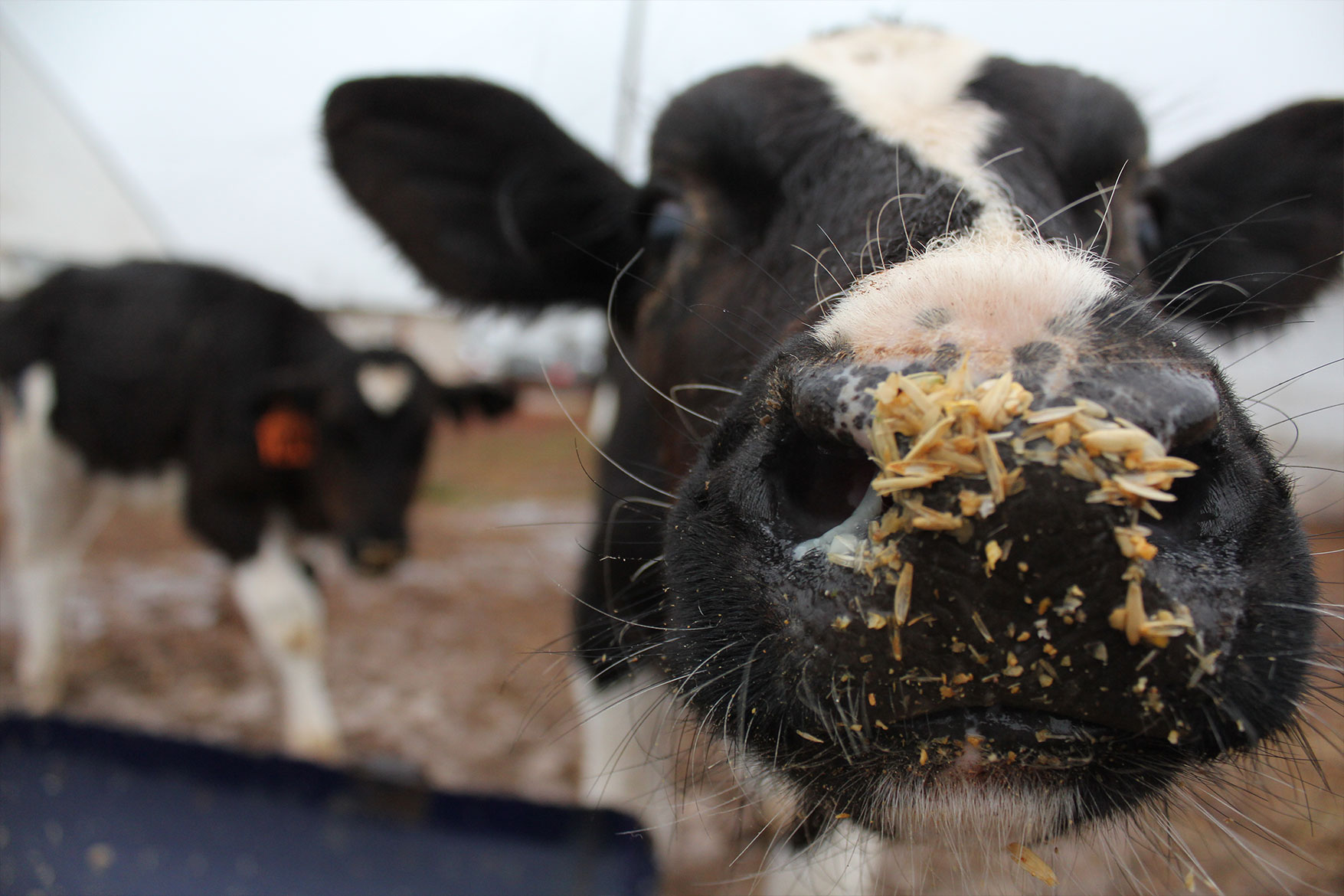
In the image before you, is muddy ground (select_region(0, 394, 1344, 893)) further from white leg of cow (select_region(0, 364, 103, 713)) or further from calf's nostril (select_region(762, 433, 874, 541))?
calf's nostril (select_region(762, 433, 874, 541))

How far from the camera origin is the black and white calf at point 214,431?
485cm

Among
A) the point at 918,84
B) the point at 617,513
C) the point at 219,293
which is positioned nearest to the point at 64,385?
the point at 219,293

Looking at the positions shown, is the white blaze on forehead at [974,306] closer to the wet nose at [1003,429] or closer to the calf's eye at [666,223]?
the wet nose at [1003,429]

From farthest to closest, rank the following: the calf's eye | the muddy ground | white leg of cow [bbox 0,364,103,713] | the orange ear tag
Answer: the orange ear tag → white leg of cow [bbox 0,364,103,713] → the muddy ground → the calf's eye

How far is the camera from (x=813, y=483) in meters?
1.01

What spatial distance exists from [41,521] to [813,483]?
20.4 ft

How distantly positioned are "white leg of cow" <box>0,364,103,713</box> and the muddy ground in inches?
10.7

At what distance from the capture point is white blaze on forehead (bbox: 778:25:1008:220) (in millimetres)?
1560

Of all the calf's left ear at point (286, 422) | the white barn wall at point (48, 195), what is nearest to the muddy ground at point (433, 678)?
the calf's left ear at point (286, 422)

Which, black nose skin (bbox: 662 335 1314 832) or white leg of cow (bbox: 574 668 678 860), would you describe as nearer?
black nose skin (bbox: 662 335 1314 832)

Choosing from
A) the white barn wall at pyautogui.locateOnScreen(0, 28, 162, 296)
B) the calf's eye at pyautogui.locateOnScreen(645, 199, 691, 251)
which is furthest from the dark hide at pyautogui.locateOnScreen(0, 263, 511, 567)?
the white barn wall at pyautogui.locateOnScreen(0, 28, 162, 296)

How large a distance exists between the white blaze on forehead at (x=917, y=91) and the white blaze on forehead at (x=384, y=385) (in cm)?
386

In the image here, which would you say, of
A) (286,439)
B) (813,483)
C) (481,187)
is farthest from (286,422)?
(813,483)

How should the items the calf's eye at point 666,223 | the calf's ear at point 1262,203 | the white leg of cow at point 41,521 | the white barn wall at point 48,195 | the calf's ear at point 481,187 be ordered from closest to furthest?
the calf's eye at point 666,223, the calf's ear at point 1262,203, the calf's ear at point 481,187, the white leg of cow at point 41,521, the white barn wall at point 48,195
